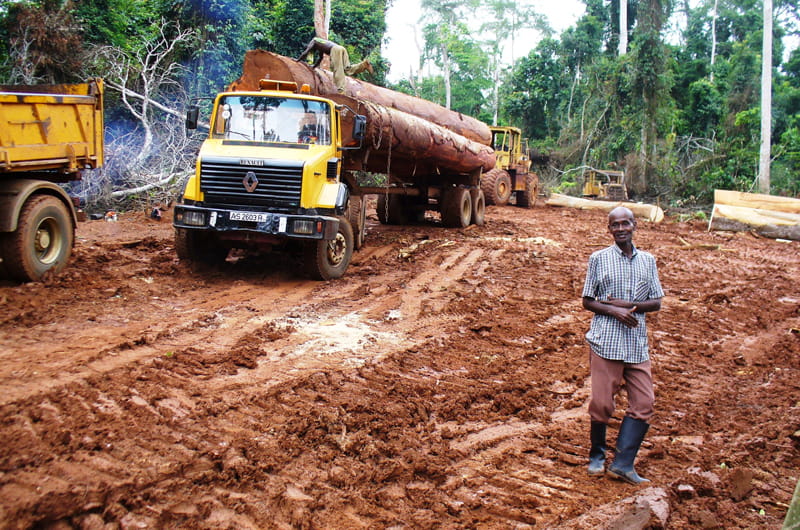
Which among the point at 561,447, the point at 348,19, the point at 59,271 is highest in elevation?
the point at 348,19

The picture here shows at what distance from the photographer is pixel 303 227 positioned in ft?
28.0

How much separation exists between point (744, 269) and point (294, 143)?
28.8 ft

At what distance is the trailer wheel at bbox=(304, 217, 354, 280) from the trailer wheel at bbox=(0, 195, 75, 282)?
3140 mm

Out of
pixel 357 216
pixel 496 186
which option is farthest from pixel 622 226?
pixel 496 186

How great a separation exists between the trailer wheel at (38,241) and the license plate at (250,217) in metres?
2.14

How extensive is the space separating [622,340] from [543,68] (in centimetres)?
3730

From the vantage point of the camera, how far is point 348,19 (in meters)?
23.4

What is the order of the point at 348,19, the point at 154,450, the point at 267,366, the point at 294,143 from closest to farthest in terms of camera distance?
1. the point at 154,450
2. the point at 267,366
3. the point at 294,143
4. the point at 348,19

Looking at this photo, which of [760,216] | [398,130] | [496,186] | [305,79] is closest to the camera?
[305,79]

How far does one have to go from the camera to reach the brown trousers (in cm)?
397

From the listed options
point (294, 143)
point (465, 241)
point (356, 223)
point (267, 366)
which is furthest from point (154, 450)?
point (465, 241)

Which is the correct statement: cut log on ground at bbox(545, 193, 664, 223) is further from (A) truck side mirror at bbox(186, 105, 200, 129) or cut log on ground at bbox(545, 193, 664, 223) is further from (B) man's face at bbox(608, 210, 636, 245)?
(B) man's face at bbox(608, 210, 636, 245)

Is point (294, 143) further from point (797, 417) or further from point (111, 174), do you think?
point (111, 174)

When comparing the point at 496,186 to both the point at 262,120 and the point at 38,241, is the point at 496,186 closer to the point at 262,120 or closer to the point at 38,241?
the point at 262,120
